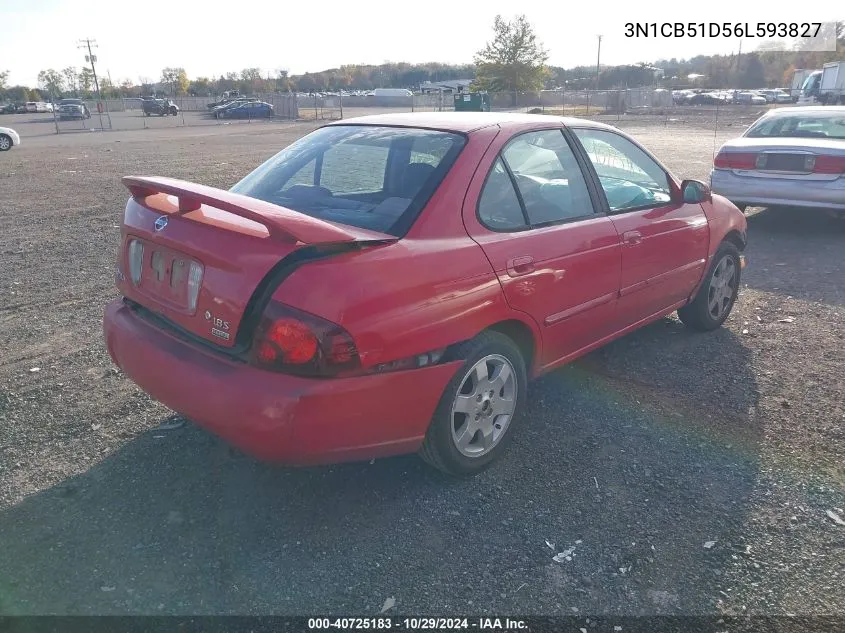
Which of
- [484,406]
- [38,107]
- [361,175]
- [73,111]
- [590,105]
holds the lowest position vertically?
[484,406]

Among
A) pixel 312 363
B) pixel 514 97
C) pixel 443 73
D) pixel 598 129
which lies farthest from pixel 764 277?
pixel 443 73

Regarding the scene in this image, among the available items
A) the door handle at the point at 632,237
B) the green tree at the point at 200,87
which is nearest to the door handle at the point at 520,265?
the door handle at the point at 632,237

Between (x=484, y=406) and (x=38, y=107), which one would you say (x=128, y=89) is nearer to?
(x=38, y=107)

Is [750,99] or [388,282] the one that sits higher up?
[750,99]

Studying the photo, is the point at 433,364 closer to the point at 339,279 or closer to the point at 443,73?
the point at 339,279

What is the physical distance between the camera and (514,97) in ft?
157

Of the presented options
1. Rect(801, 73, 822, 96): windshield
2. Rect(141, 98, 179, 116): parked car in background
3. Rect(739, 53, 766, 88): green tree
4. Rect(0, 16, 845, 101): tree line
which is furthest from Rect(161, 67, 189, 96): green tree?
Rect(801, 73, 822, 96): windshield

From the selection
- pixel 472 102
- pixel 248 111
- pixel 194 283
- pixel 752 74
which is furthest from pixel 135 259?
pixel 752 74

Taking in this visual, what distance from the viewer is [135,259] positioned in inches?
128

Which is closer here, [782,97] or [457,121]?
[457,121]

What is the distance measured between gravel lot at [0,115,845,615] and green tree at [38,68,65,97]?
124851 mm

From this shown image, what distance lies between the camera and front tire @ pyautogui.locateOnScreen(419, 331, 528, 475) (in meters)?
3.03

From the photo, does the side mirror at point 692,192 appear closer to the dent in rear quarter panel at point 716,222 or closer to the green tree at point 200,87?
the dent in rear quarter panel at point 716,222

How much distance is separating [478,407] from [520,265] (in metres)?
0.71
